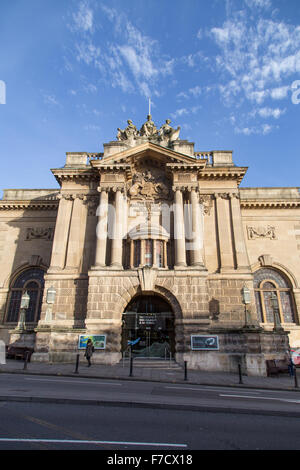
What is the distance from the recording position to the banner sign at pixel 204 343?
739 inches

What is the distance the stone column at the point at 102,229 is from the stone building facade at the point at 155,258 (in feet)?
0.27

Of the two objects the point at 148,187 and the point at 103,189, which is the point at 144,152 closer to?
the point at 148,187

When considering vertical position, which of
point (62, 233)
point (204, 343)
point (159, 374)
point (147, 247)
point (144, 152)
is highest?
point (144, 152)

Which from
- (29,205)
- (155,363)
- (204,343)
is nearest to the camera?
(155,363)

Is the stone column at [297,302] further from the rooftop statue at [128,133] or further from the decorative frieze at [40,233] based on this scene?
the decorative frieze at [40,233]

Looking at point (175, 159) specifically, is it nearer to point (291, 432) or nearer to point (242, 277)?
point (242, 277)

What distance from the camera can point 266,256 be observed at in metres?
26.2

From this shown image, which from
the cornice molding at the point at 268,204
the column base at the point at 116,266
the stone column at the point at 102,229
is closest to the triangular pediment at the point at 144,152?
the stone column at the point at 102,229

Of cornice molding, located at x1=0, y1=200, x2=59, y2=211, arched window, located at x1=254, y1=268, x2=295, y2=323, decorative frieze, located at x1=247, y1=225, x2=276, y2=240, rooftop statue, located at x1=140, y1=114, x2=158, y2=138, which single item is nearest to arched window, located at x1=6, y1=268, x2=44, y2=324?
cornice molding, located at x1=0, y1=200, x2=59, y2=211

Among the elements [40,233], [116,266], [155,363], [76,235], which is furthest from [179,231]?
[40,233]

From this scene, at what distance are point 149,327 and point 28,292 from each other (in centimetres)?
1298

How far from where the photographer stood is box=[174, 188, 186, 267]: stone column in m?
21.4

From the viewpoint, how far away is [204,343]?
61.8ft
